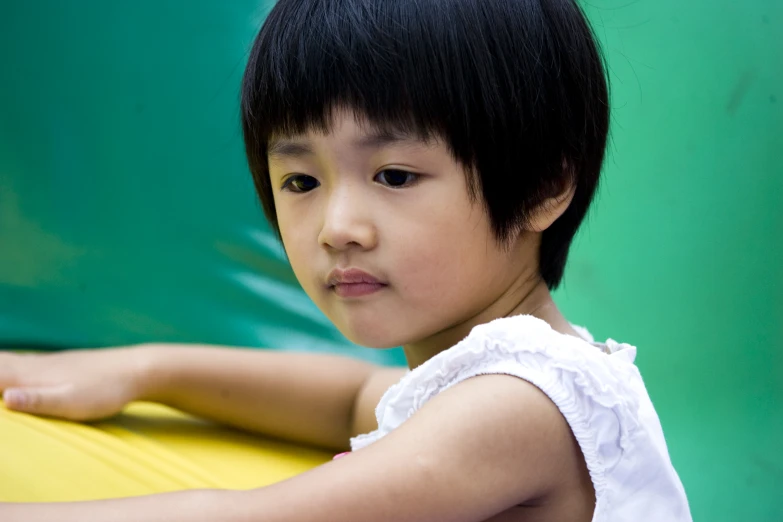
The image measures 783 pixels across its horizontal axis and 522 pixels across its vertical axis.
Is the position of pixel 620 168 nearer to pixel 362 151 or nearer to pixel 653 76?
pixel 653 76

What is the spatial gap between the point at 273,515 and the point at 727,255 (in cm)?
92

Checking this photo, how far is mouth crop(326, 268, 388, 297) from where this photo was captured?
0.84 meters

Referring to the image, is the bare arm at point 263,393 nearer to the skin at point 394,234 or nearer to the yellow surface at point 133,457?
→ the yellow surface at point 133,457

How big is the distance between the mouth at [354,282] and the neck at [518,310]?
115mm

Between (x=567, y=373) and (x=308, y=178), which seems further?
(x=308, y=178)

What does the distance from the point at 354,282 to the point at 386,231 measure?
6cm

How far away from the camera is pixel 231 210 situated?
1392 mm

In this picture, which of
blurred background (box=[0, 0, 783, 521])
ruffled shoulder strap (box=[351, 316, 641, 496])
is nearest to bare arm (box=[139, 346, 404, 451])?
blurred background (box=[0, 0, 783, 521])

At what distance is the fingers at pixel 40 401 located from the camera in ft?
3.49

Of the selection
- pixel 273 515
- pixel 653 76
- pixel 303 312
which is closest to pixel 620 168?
pixel 653 76

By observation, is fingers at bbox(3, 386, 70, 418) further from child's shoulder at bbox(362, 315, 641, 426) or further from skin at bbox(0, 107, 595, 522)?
child's shoulder at bbox(362, 315, 641, 426)

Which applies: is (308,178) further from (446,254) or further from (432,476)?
(432,476)

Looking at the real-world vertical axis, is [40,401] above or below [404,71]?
below

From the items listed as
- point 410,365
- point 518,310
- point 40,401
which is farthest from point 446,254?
point 40,401
